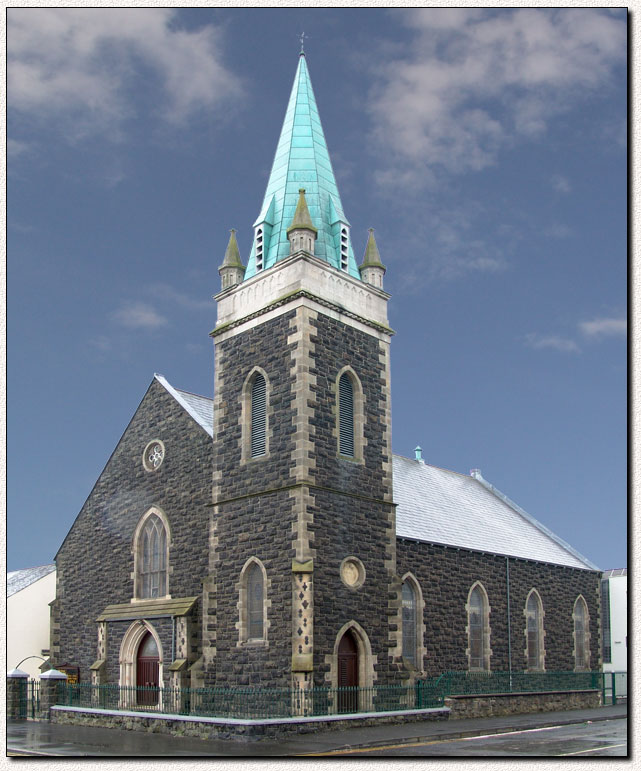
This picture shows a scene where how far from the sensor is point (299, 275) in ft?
93.4

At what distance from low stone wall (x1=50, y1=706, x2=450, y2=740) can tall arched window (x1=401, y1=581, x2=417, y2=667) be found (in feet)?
11.0

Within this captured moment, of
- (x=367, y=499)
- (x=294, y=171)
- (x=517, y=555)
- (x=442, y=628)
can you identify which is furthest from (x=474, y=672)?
(x=294, y=171)

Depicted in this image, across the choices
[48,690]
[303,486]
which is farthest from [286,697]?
[48,690]

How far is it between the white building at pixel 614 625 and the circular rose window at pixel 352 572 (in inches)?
933

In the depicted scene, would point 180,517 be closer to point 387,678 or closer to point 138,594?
point 138,594

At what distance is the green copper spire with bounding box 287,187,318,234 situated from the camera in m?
29.0

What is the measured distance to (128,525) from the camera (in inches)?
1312

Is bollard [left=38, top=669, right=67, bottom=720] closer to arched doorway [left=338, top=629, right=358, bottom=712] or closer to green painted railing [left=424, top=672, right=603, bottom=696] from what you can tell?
→ arched doorway [left=338, top=629, right=358, bottom=712]

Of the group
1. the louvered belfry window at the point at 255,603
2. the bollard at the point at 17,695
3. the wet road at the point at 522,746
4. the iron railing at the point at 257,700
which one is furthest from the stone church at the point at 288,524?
the wet road at the point at 522,746

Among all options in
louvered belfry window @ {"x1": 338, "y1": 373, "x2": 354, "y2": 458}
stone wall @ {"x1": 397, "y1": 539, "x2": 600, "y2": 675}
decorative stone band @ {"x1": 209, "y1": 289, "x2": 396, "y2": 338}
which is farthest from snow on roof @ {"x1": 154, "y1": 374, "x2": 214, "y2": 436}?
stone wall @ {"x1": 397, "y1": 539, "x2": 600, "y2": 675}

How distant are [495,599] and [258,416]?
1401 cm

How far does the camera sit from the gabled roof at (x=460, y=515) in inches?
1325

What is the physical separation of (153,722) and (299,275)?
47.0ft

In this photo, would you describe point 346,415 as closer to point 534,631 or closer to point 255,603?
point 255,603
